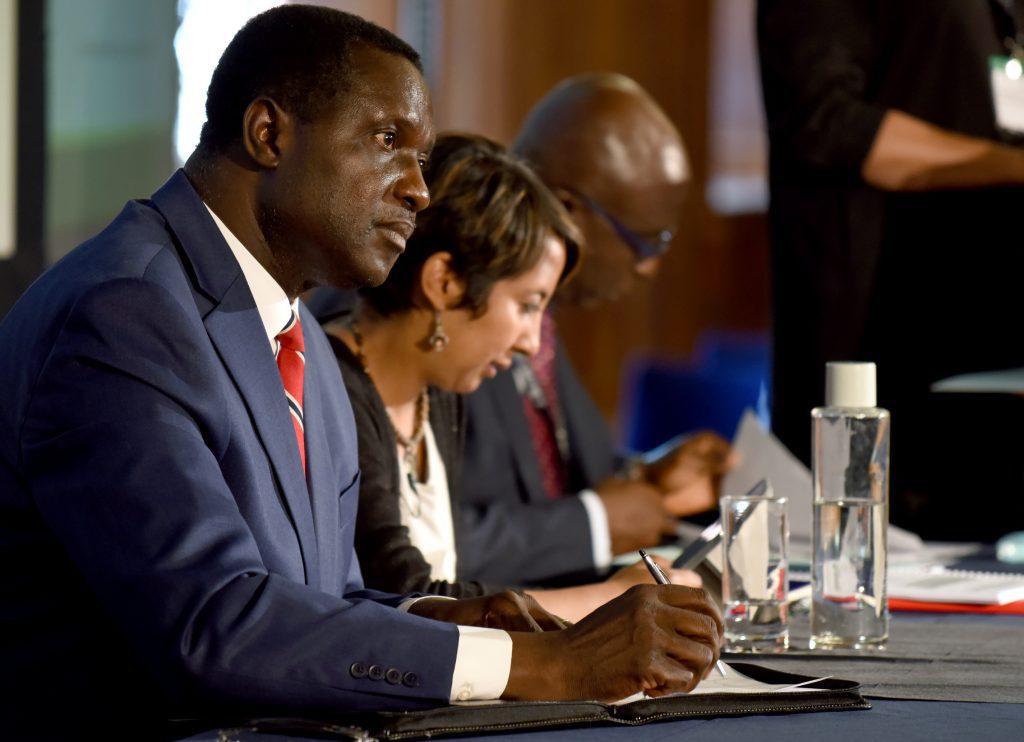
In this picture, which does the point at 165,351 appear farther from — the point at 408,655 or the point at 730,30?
the point at 730,30

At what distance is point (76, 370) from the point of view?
120cm

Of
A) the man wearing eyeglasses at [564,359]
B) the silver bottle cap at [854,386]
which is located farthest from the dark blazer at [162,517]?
the man wearing eyeglasses at [564,359]

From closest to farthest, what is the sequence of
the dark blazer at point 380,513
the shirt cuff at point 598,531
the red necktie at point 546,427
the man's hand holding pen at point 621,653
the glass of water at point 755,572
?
the man's hand holding pen at point 621,653 < the glass of water at point 755,572 < the dark blazer at point 380,513 < the shirt cuff at point 598,531 < the red necktie at point 546,427

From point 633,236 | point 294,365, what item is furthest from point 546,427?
point 294,365

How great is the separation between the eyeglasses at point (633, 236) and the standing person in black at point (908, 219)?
0.24 m

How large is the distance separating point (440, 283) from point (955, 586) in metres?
0.84

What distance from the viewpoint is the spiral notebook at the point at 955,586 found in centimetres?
192

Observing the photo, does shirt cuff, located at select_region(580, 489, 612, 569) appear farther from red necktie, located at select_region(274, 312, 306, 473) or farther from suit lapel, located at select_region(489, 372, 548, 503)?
red necktie, located at select_region(274, 312, 306, 473)

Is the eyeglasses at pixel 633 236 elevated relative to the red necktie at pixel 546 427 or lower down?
elevated

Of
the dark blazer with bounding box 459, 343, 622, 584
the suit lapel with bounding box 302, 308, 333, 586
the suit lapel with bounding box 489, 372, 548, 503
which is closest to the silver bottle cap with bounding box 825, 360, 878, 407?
the suit lapel with bounding box 302, 308, 333, 586

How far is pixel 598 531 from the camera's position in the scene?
2.51m

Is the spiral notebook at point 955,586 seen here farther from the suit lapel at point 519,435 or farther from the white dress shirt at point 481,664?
the white dress shirt at point 481,664

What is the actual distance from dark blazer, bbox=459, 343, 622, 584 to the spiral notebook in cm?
56

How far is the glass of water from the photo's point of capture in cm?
160
